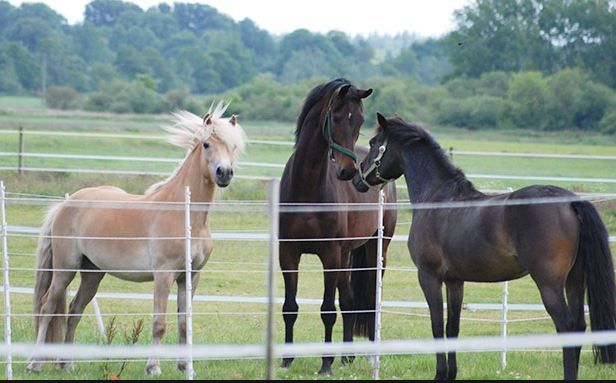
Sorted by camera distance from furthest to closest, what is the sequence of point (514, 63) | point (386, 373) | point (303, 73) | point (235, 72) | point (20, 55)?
point (303, 73) < point (235, 72) < point (20, 55) < point (514, 63) < point (386, 373)

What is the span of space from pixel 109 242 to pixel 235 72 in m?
74.9

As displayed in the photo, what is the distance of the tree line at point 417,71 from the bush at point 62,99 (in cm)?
7

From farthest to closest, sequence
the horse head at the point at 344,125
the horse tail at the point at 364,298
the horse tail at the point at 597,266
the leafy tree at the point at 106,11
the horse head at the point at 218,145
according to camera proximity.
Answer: the leafy tree at the point at 106,11 < the horse tail at the point at 364,298 < the horse head at the point at 344,125 < the horse head at the point at 218,145 < the horse tail at the point at 597,266

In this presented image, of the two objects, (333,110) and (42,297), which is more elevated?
(333,110)

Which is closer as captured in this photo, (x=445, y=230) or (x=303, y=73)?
(x=445, y=230)

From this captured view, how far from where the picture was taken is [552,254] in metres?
6.46

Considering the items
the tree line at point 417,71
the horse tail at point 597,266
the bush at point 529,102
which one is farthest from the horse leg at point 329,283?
the bush at point 529,102

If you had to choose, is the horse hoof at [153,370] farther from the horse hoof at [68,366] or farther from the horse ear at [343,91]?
the horse ear at [343,91]

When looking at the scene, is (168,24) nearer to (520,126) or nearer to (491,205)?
(520,126)

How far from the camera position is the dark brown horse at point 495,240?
6492 mm

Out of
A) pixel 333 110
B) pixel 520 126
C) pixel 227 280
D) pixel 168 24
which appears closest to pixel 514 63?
pixel 520 126

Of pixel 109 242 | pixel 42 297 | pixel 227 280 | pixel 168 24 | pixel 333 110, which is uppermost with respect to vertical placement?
pixel 168 24

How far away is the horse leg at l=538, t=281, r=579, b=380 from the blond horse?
8.39 feet

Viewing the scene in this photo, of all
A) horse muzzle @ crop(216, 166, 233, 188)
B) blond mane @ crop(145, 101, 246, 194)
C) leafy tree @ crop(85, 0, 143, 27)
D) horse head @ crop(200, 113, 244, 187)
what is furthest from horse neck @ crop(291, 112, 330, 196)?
leafy tree @ crop(85, 0, 143, 27)
